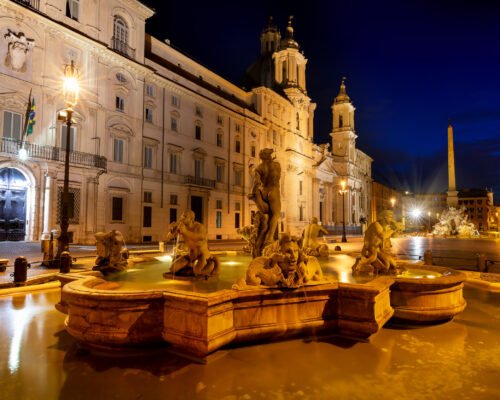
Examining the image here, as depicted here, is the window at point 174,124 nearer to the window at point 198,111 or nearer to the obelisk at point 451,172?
the window at point 198,111

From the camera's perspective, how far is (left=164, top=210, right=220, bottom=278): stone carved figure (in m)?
6.11

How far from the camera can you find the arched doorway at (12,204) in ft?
67.2

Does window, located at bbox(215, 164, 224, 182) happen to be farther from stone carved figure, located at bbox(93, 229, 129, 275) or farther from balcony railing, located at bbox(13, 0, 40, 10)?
stone carved figure, located at bbox(93, 229, 129, 275)

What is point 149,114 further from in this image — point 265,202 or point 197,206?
point 265,202

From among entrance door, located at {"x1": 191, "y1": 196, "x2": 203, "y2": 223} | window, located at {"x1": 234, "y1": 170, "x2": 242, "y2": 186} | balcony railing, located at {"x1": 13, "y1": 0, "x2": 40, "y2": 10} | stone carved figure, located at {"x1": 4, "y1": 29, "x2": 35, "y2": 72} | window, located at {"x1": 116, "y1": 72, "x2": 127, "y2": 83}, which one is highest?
balcony railing, located at {"x1": 13, "y1": 0, "x2": 40, "y2": 10}

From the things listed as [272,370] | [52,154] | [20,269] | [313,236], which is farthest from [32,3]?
[272,370]

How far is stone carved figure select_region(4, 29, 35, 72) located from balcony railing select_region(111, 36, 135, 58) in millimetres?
6222

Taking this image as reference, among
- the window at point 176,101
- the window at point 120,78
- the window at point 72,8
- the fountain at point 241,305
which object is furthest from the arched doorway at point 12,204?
the fountain at point 241,305

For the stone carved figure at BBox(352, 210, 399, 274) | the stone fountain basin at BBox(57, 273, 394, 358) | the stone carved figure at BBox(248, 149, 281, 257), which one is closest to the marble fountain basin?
the stone fountain basin at BBox(57, 273, 394, 358)

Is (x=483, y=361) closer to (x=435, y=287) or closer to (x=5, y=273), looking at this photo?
(x=435, y=287)

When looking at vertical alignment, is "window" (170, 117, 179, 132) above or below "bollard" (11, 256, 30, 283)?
above

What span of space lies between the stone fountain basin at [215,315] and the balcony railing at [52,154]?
19.0m

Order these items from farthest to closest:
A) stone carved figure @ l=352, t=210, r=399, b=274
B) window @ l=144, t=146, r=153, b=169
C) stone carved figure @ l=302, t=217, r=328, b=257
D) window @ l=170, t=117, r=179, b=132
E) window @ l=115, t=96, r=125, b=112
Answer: window @ l=170, t=117, r=179, b=132 → window @ l=144, t=146, r=153, b=169 → window @ l=115, t=96, r=125, b=112 → stone carved figure @ l=302, t=217, r=328, b=257 → stone carved figure @ l=352, t=210, r=399, b=274

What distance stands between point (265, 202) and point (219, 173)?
2951 centimetres
